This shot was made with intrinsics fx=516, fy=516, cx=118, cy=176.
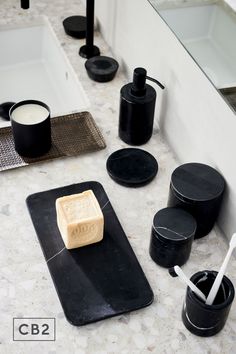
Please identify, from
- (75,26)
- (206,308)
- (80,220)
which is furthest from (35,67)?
(206,308)

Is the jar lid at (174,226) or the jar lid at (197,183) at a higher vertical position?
the jar lid at (197,183)

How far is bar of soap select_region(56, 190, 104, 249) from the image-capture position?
69 centimetres

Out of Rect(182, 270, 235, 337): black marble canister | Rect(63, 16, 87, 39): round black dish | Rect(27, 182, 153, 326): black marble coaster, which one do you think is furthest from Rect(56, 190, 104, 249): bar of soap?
Rect(63, 16, 87, 39): round black dish

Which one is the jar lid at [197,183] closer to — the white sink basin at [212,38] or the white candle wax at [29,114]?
the white sink basin at [212,38]

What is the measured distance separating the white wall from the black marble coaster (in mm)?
163

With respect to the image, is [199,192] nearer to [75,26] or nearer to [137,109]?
[137,109]

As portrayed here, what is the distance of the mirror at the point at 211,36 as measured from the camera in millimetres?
732

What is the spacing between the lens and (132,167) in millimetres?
847

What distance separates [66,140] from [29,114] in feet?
0.28

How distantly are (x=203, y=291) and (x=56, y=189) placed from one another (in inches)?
11.4

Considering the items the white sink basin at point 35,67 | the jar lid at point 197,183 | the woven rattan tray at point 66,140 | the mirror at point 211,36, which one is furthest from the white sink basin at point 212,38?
the white sink basin at point 35,67

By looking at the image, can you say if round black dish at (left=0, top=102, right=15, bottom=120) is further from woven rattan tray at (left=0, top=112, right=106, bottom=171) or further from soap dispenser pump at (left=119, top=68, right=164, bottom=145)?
soap dispenser pump at (left=119, top=68, right=164, bottom=145)

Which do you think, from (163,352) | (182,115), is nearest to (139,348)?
(163,352)

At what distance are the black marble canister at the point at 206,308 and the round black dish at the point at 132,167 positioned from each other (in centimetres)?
23
